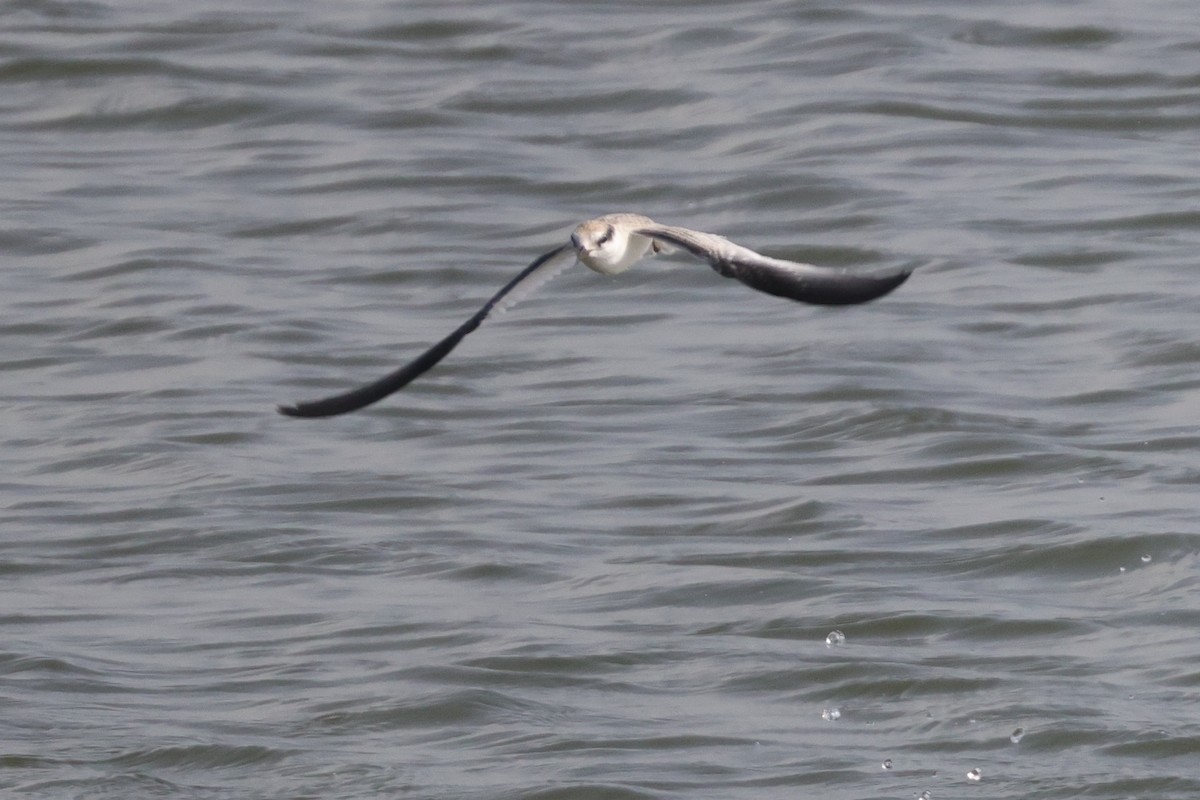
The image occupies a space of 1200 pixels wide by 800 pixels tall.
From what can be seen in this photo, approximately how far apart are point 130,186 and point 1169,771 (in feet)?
23.8

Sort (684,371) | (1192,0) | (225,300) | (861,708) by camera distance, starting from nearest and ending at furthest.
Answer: (861,708), (684,371), (225,300), (1192,0)

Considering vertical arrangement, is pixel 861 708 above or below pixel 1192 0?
below

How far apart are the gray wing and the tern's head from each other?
0.21 m

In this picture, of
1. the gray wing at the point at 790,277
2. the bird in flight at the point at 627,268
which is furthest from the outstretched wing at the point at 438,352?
the gray wing at the point at 790,277

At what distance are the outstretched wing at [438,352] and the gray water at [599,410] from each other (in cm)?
147

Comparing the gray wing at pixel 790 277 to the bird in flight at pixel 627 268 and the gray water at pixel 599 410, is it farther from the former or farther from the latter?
the gray water at pixel 599 410

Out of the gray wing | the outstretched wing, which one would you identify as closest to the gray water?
the outstretched wing

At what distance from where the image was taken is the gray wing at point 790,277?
4.63m

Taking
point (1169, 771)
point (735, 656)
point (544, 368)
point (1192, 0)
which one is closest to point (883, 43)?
point (1192, 0)

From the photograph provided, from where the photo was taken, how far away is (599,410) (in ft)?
30.5

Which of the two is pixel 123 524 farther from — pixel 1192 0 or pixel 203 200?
pixel 1192 0

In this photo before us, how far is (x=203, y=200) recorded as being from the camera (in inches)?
472

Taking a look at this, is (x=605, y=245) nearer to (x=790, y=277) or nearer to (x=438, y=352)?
(x=438, y=352)

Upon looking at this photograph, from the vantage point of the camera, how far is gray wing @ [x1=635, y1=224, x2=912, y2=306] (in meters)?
4.63
